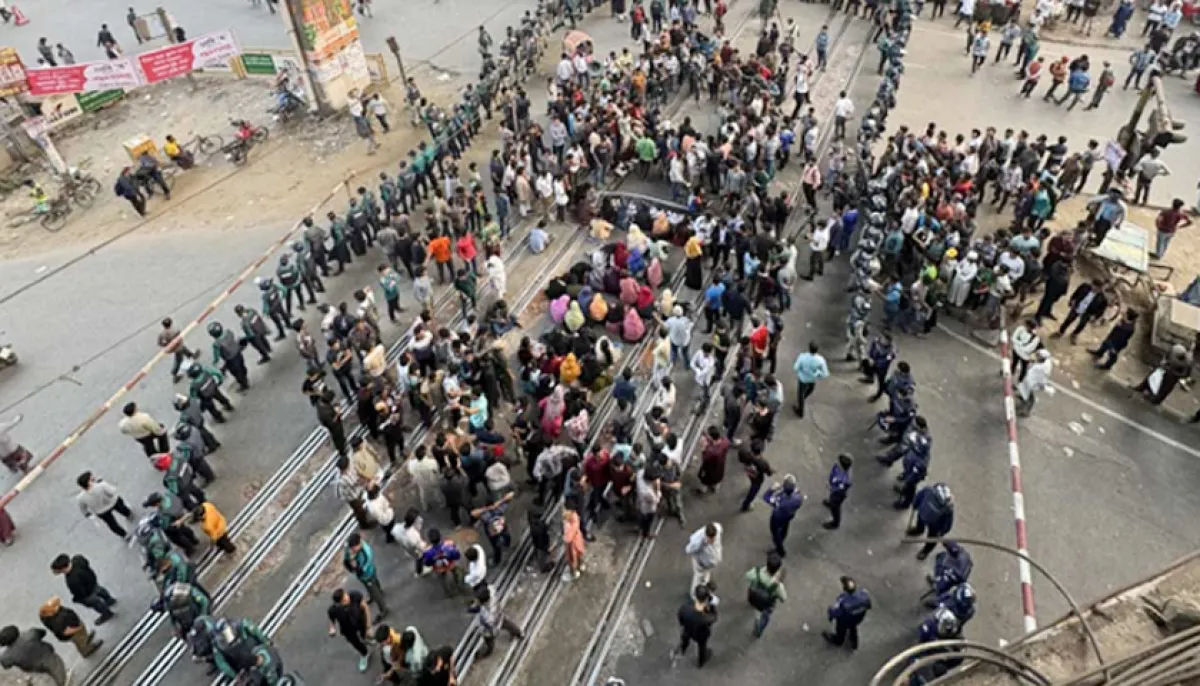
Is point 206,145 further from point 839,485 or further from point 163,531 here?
point 839,485

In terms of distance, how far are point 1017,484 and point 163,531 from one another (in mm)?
11602

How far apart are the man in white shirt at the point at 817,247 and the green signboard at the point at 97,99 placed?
20772mm

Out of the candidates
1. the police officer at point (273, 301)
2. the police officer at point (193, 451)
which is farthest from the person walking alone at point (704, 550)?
the police officer at point (273, 301)

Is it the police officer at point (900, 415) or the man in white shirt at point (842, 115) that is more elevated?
the man in white shirt at point (842, 115)

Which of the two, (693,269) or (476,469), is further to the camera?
(693,269)

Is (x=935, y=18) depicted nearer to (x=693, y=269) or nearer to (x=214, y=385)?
(x=693, y=269)

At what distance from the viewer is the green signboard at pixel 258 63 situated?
22.9m

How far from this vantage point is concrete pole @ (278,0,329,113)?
1966cm

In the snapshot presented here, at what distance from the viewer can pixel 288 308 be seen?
14.3 m

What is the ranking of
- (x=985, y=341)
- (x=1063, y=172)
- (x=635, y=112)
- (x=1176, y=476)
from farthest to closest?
(x=635, y=112)
(x=1063, y=172)
(x=985, y=341)
(x=1176, y=476)

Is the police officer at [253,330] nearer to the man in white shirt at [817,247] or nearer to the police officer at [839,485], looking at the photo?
the police officer at [839,485]

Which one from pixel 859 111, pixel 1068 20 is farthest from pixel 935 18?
pixel 859 111

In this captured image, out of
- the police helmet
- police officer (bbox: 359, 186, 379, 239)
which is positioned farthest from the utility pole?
the police helmet

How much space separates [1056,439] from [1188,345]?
3099 mm
